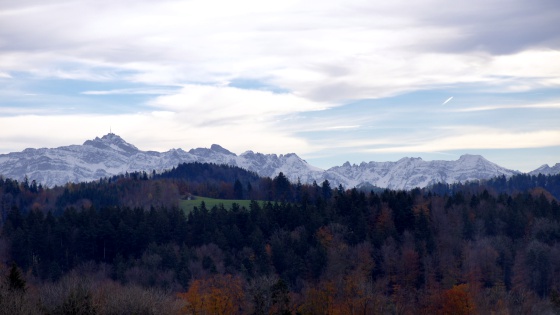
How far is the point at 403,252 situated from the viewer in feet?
391

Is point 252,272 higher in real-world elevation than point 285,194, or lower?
lower

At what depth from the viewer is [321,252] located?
117562 millimetres

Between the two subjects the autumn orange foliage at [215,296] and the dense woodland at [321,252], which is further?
the dense woodland at [321,252]

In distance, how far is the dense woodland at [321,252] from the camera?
9669 cm

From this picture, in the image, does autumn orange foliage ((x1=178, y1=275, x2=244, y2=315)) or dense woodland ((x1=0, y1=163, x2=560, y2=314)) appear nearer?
autumn orange foliage ((x1=178, y1=275, x2=244, y2=315))

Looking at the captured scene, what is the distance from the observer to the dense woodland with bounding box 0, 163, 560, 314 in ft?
317

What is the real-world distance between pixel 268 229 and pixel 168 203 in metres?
63.6

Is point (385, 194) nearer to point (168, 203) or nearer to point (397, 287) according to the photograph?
point (397, 287)

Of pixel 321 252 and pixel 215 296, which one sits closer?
pixel 215 296

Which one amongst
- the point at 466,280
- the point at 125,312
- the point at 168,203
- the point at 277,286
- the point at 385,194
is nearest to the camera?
the point at 125,312

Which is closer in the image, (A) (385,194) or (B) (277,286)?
(B) (277,286)

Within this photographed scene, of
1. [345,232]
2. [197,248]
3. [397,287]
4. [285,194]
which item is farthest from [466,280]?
[285,194]

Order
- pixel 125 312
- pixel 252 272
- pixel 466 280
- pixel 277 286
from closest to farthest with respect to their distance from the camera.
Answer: pixel 125 312, pixel 277 286, pixel 466 280, pixel 252 272

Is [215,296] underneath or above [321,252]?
underneath
